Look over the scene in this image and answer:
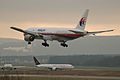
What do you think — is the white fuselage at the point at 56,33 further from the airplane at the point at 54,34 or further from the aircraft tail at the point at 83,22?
the aircraft tail at the point at 83,22

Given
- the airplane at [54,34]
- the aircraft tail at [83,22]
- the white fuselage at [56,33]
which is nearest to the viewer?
the airplane at [54,34]

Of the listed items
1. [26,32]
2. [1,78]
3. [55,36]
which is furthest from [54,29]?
[1,78]

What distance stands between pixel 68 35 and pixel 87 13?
1086 centimetres

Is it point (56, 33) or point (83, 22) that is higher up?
point (83, 22)

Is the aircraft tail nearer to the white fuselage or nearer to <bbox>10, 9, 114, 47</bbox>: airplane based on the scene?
<bbox>10, 9, 114, 47</bbox>: airplane

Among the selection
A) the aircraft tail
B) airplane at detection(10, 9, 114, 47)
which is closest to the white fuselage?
airplane at detection(10, 9, 114, 47)

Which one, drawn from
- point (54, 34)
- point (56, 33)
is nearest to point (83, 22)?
point (56, 33)

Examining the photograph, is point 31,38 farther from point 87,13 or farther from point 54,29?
point 87,13

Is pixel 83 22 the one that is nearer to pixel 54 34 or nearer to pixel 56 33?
pixel 56 33

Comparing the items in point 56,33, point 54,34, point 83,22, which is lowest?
point 54,34

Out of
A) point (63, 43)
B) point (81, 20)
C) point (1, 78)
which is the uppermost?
point (81, 20)

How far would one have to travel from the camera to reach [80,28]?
4309 inches

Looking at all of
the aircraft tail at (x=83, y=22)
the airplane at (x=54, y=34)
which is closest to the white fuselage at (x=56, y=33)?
the airplane at (x=54, y=34)

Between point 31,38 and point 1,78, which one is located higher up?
point 31,38
